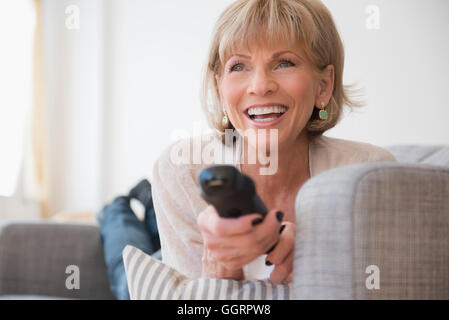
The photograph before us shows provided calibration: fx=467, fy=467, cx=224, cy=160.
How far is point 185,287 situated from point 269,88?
37 centimetres

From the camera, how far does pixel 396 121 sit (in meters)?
2.59

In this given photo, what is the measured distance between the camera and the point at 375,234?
0.52 metres

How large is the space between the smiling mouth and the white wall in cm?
83

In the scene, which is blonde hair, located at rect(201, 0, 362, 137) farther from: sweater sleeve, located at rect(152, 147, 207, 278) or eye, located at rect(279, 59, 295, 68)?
sweater sleeve, located at rect(152, 147, 207, 278)

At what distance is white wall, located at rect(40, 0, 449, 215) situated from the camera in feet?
7.72


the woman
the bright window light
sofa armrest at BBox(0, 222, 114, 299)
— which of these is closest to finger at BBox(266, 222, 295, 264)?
the woman

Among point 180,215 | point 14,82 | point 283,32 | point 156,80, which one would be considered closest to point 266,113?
point 283,32

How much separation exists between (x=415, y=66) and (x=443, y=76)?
163 millimetres

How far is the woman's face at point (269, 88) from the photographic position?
81cm

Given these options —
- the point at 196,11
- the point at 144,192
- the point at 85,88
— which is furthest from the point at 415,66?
the point at 85,88

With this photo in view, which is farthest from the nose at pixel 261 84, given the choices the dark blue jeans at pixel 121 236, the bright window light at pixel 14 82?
the bright window light at pixel 14 82

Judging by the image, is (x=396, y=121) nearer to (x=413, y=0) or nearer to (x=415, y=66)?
(x=415, y=66)

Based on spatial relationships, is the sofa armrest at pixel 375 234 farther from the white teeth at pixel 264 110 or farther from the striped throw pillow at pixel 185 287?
the white teeth at pixel 264 110

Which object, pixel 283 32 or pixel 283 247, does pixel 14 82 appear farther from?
pixel 283 247
